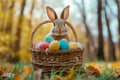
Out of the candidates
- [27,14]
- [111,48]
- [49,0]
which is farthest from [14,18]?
[111,48]

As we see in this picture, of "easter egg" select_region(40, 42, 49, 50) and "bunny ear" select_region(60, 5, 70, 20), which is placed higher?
"bunny ear" select_region(60, 5, 70, 20)

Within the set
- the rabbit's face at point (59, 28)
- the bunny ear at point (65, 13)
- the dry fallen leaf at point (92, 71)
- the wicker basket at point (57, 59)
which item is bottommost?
the dry fallen leaf at point (92, 71)

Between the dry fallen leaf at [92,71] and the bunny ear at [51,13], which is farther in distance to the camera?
the bunny ear at [51,13]

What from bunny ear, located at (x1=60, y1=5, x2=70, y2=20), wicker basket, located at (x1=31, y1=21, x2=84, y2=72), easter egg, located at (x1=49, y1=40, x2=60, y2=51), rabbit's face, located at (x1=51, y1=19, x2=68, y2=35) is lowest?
wicker basket, located at (x1=31, y1=21, x2=84, y2=72)

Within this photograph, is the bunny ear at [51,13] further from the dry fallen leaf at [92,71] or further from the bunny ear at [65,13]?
the dry fallen leaf at [92,71]

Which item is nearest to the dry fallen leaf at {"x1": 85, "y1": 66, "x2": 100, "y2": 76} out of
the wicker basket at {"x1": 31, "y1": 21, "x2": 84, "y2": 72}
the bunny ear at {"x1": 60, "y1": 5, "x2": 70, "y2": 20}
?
the wicker basket at {"x1": 31, "y1": 21, "x2": 84, "y2": 72}

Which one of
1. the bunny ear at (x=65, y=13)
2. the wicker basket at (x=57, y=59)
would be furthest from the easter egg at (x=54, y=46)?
the bunny ear at (x=65, y=13)

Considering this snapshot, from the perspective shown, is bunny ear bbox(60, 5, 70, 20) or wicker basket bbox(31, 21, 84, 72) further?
bunny ear bbox(60, 5, 70, 20)

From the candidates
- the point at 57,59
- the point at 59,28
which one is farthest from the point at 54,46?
the point at 59,28

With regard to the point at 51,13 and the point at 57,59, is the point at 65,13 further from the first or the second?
the point at 57,59

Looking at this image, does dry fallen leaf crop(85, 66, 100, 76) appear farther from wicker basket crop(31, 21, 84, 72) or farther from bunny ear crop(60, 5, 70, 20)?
bunny ear crop(60, 5, 70, 20)
